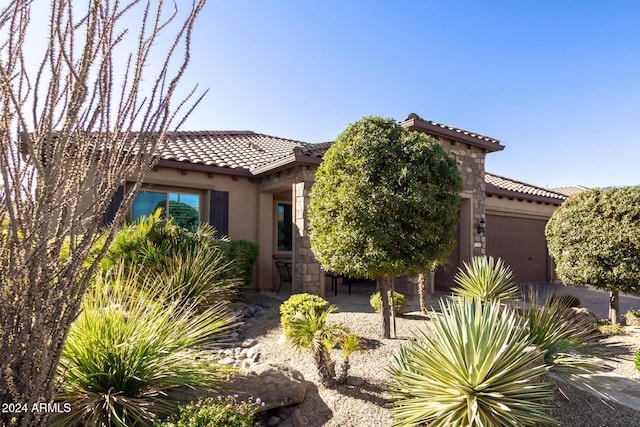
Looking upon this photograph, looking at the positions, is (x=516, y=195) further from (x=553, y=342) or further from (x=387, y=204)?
(x=553, y=342)

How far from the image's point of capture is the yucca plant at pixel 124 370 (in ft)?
8.62

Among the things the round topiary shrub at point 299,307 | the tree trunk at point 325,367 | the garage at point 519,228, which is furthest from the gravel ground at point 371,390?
the garage at point 519,228

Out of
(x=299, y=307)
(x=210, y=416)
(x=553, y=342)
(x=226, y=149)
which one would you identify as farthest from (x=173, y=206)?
(x=553, y=342)

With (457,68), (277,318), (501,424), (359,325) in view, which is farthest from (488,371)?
(457,68)

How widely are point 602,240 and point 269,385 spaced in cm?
760

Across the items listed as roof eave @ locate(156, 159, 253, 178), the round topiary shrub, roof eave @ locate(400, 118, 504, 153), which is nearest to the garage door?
roof eave @ locate(400, 118, 504, 153)

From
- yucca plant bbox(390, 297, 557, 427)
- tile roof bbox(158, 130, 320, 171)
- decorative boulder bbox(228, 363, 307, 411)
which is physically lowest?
decorative boulder bbox(228, 363, 307, 411)

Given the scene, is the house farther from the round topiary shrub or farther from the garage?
the round topiary shrub

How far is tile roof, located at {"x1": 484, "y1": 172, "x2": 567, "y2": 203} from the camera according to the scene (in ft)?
39.9

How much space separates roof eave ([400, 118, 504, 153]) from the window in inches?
173

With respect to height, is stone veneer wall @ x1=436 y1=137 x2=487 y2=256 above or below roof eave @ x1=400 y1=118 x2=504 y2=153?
below

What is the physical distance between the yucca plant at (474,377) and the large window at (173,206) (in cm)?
758

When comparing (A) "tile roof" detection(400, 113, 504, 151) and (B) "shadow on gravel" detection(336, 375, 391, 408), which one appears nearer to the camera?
(B) "shadow on gravel" detection(336, 375, 391, 408)

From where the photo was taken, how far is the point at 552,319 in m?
3.99
